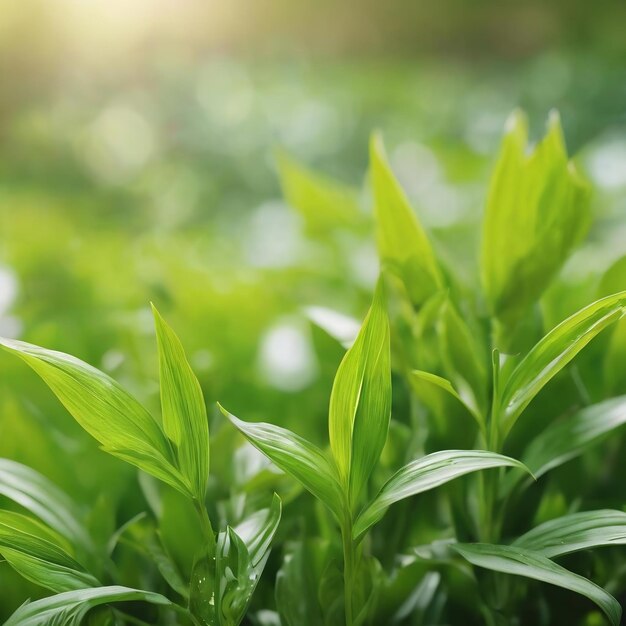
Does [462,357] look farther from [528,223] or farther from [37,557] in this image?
[37,557]

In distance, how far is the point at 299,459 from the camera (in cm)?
32

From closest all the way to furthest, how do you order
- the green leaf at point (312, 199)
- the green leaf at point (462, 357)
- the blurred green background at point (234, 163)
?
the green leaf at point (462, 357) → the blurred green background at point (234, 163) → the green leaf at point (312, 199)

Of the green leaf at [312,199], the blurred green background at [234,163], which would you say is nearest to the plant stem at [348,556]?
the blurred green background at [234,163]

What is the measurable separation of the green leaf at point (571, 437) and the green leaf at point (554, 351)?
45 mm

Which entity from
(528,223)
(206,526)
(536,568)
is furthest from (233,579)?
(528,223)

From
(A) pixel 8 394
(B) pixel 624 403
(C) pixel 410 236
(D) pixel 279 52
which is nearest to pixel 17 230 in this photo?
(A) pixel 8 394

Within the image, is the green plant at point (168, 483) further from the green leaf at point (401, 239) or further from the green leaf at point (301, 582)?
the green leaf at point (401, 239)

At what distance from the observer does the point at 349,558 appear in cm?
33

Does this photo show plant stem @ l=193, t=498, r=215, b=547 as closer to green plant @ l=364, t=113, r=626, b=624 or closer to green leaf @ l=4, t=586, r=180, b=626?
green leaf @ l=4, t=586, r=180, b=626

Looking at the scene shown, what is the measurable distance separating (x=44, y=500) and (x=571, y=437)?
28 centimetres

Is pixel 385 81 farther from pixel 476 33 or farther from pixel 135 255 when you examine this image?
pixel 135 255

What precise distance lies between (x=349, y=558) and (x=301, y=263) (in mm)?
556

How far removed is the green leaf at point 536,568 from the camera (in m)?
0.30

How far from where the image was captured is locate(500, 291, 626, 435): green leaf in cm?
32
